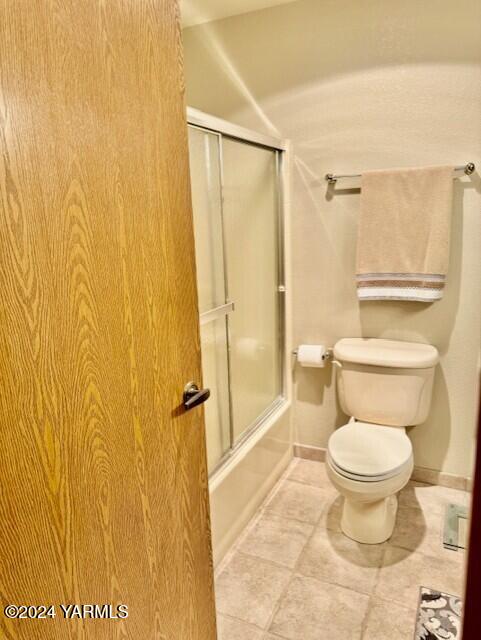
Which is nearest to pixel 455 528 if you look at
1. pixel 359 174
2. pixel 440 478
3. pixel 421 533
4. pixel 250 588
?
pixel 421 533

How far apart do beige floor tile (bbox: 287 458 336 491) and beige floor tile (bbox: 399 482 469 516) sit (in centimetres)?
37

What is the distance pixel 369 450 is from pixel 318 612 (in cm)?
62

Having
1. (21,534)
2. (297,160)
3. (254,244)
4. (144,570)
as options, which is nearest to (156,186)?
(21,534)

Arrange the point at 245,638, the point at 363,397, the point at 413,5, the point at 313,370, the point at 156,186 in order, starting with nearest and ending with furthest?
the point at 156,186
the point at 245,638
the point at 413,5
the point at 363,397
the point at 313,370

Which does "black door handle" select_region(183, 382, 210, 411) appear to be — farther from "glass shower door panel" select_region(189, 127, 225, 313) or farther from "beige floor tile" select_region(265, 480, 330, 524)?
"beige floor tile" select_region(265, 480, 330, 524)

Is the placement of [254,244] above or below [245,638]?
above

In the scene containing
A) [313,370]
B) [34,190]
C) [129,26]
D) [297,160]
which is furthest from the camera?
[313,370]

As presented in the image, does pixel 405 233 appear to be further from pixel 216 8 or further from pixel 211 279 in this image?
pixel 216 8

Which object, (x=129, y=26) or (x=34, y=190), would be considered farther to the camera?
(x=129, y=26)

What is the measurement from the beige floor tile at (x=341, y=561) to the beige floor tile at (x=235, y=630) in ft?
1.04

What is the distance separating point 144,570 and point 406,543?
134cm

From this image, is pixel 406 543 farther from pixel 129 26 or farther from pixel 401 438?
pixel 129 26

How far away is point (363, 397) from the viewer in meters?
2.12

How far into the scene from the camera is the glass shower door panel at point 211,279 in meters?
1.71
